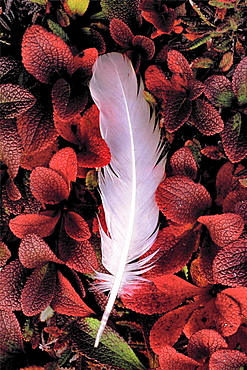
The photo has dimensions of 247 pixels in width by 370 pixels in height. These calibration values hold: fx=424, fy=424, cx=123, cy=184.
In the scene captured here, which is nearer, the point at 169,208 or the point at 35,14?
the point at 169,208

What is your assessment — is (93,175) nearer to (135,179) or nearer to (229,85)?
(135,179)

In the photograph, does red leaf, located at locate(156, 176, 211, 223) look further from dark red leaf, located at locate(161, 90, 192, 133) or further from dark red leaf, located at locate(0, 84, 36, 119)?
dark red leaf, located at locate(0, 84, 36, 119)

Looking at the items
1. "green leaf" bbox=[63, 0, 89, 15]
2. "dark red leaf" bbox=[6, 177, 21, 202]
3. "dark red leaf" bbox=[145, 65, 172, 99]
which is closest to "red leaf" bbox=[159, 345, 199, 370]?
"dark red leaf" bbox=[6, 177, 21, 202]

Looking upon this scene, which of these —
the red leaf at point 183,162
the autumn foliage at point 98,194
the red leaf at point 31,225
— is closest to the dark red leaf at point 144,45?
the autumn foliage at point 98,194

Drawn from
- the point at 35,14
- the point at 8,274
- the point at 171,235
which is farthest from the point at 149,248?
the point at 35,14

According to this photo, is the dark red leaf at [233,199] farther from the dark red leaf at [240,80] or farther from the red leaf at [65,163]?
the red leaf at [65,163]
